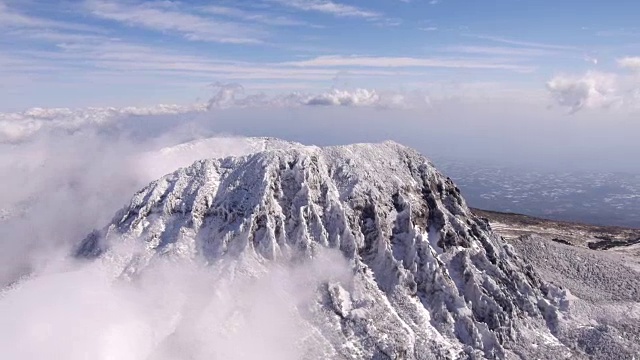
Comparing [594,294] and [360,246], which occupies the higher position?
[360,246]

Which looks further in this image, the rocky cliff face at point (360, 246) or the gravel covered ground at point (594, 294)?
the gravel covered ground at point (594, 294)

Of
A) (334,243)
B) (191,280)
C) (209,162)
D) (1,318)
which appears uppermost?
(209,162)

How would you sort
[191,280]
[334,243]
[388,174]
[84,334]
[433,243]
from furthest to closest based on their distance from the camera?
[388,174] < [433,243] < [334,243] < [191,280] < [84,334]

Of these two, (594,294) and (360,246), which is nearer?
(360,246)

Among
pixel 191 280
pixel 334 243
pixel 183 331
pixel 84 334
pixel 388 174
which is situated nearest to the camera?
pixel 84 334

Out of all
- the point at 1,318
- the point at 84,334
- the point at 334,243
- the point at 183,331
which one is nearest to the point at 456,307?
the point at 334,243

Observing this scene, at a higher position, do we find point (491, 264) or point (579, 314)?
point (491, 264)

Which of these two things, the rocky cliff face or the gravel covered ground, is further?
the gravel covered ground

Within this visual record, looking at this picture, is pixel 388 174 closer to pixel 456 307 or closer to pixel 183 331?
pixel 456 307
